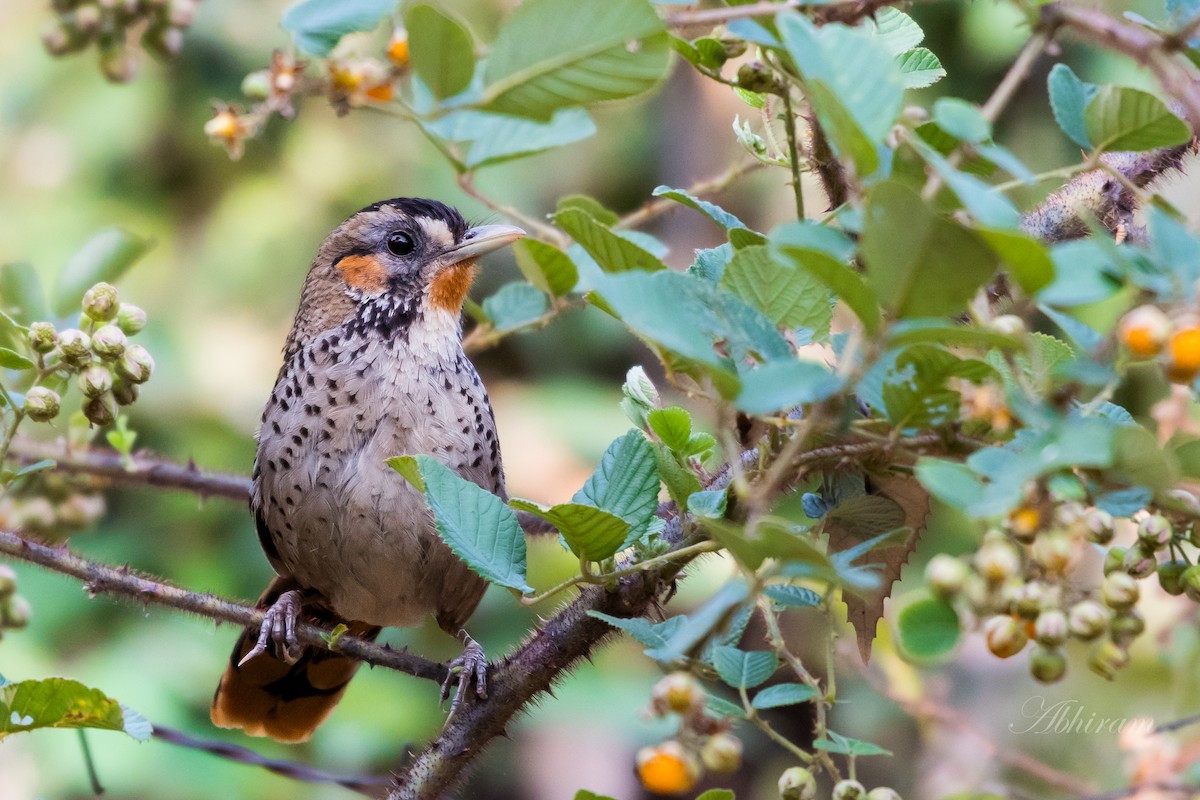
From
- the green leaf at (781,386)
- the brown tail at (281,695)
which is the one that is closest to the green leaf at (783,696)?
the green leaf at (781,386)

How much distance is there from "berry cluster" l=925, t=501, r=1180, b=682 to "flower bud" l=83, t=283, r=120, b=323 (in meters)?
1.37

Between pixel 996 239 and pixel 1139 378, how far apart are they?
4.81 meters

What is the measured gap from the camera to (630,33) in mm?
1382

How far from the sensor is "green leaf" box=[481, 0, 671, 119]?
1.39 meters

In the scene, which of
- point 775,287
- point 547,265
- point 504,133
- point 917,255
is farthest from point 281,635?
point 917,255

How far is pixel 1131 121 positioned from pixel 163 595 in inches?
63.0

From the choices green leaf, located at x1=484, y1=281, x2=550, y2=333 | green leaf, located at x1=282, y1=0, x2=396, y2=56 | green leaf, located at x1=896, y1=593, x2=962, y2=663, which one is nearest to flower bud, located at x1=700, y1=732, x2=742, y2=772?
green leaf, located at x1=896, y1=593, x2=962, y2=663

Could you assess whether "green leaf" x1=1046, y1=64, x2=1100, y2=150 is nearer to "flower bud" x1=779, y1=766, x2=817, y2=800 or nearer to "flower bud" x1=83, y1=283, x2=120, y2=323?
"flower bud" x1=779, y1=766, x2=817, y2=800

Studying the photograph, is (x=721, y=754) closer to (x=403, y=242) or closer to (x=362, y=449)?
(x=362, y=449)

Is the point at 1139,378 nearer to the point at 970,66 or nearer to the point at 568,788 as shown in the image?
the point at 970,66

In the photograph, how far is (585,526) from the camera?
1.53 m

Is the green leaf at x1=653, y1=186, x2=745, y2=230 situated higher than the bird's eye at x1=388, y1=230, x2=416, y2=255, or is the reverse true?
the green leaf at x1=653, y1=186, x2=745, y2=230

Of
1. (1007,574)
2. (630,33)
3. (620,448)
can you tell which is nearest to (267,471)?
(620,448)

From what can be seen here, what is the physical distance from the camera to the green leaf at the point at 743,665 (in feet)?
5.25
